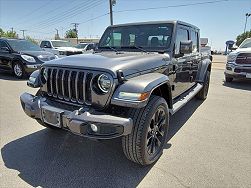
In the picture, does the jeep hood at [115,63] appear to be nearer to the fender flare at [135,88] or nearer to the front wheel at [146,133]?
the fender flare at [135,88]

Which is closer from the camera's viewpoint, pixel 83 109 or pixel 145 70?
pixel 83 109

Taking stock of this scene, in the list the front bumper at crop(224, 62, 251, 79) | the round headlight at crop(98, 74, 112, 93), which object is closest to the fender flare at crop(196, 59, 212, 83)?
the front bumper at crop(224, 62, 251, 79)

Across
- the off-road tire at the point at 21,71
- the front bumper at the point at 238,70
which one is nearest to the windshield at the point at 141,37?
the front bumper at the point at 238,70

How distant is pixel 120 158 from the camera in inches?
127

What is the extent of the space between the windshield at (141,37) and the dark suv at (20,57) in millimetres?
5502

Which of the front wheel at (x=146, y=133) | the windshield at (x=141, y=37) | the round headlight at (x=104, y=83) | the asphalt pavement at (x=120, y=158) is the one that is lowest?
the asphalt pavement at (x=120, y=158)

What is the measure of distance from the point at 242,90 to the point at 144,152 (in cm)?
639

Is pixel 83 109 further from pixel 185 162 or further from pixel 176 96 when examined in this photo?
pixel 176 96

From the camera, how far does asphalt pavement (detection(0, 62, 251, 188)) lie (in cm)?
273

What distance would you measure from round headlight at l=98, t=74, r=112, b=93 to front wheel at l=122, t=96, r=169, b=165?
0.37 meters

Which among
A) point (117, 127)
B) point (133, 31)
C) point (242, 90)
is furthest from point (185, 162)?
point (242, 90)

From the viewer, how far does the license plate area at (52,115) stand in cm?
267

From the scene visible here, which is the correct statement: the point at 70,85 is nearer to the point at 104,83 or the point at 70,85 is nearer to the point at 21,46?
the point at 104,83

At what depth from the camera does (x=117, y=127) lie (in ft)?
7.94
